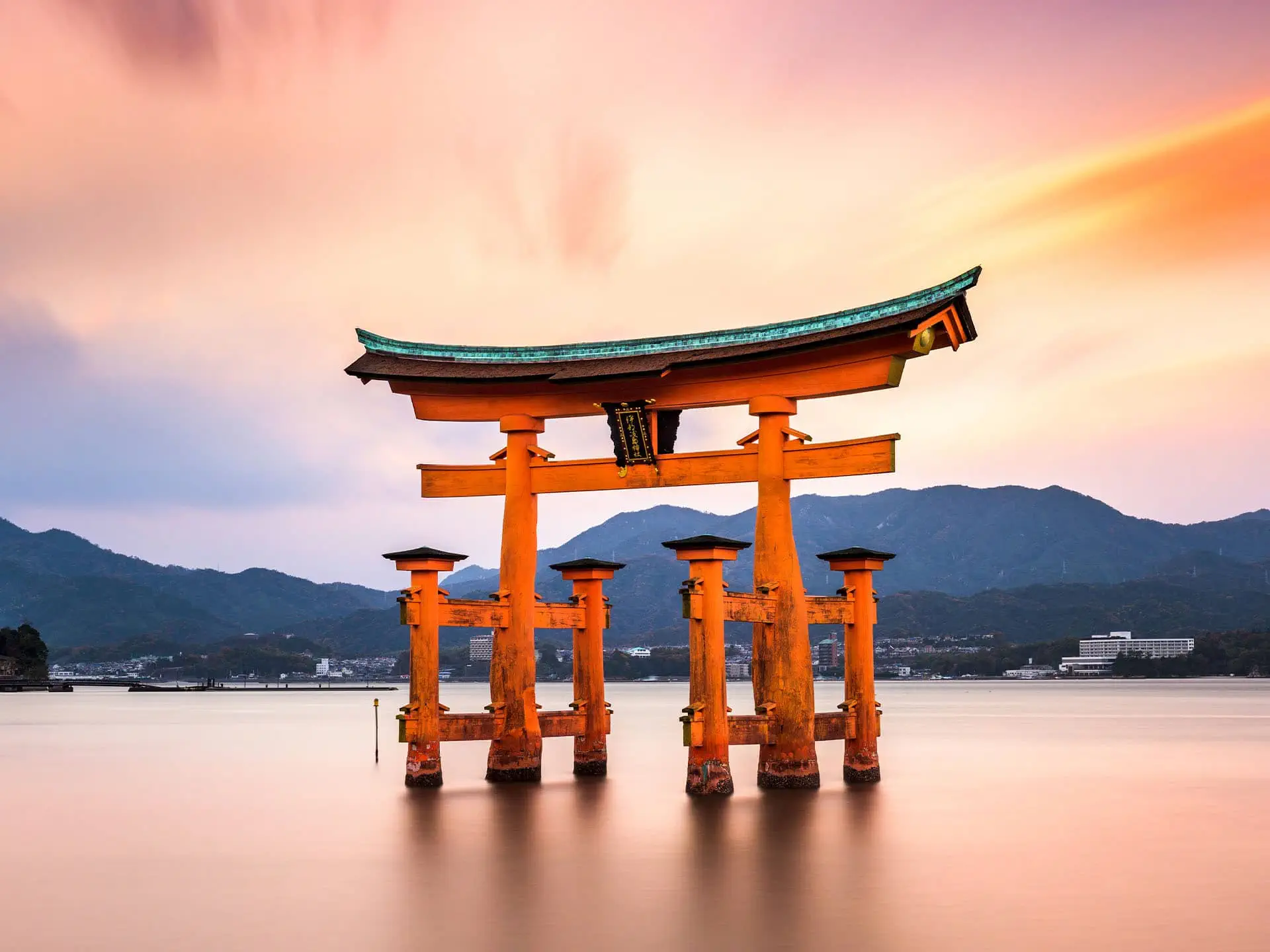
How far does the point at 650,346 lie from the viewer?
23000mm

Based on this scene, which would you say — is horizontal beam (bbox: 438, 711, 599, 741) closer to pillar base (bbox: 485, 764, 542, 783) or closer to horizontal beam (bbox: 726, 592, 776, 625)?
pillar base (bbox: 485, 764, 542, 783)

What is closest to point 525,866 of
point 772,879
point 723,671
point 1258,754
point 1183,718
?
point 772,879

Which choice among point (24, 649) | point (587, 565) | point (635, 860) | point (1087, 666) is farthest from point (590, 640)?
point (1087, 666)

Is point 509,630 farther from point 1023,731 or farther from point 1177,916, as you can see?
point 1023,731

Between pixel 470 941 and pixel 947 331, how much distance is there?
11634 mm

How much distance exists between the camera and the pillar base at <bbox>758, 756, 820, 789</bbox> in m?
21.2

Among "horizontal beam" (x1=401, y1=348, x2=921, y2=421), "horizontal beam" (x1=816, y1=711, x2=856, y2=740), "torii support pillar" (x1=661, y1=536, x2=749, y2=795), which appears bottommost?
"horizontal beam" (x1=816, y1=711, x2=856, y2=740)

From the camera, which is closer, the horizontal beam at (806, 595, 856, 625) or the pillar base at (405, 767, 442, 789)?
the horizontal beam at (806, 595, 856, 625)

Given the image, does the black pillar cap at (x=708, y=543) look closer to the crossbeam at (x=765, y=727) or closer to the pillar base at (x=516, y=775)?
the crossbeam at (x=765, y=727)

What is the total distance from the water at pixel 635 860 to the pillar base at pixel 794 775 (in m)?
0.22

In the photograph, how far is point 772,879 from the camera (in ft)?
51.2

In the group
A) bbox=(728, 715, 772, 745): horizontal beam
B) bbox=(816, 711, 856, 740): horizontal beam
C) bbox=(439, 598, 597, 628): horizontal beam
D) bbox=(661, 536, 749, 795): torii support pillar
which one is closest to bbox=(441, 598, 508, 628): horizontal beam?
bbox=(439, 598, 597, 628): horizontal beam

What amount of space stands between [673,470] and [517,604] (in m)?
3.70

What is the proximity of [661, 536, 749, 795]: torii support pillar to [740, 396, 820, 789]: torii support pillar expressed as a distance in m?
0.89
